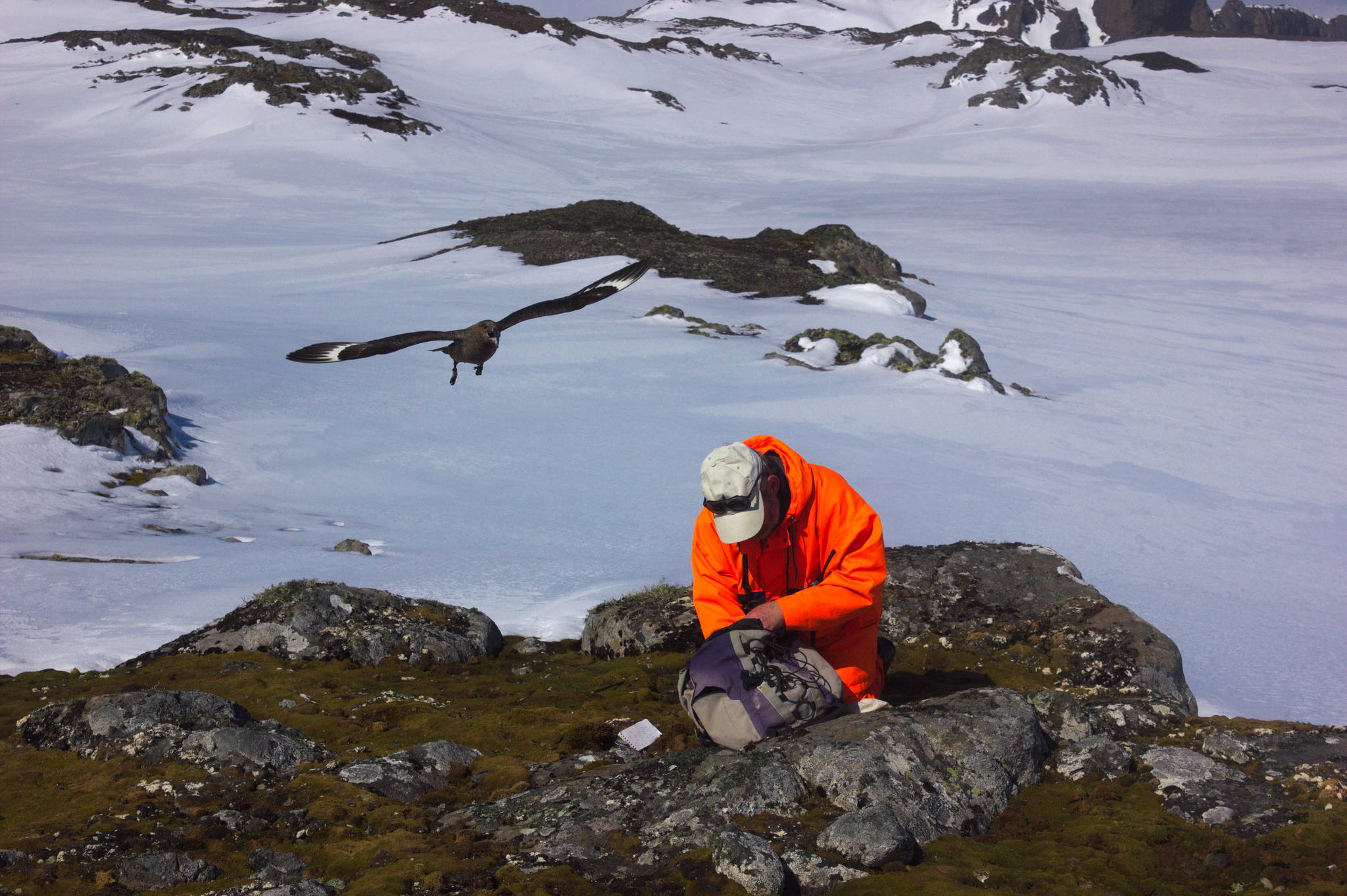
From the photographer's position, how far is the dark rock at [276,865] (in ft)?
10.7

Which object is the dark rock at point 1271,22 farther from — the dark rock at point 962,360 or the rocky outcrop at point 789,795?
the rocky outcrop at point 789,795

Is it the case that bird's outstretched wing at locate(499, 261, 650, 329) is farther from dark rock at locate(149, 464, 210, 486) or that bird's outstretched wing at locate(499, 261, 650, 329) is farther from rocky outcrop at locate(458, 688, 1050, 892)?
dark rock at locate(149, 464, 210, 486)

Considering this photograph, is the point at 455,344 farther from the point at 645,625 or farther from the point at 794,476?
the point at 645,625

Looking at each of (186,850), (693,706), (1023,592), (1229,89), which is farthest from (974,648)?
(1229,89)

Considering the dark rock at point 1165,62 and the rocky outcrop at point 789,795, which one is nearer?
the rocky outcrop at point 789,795

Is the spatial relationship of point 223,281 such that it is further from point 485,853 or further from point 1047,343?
point 485,853

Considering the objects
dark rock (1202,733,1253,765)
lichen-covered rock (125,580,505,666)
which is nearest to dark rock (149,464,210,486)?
lichen-covered rock (125,580,505,666)

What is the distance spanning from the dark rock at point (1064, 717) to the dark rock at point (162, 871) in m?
3.53

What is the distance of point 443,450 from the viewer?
42.4 ft

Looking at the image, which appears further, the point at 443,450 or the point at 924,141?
the point at 924,141

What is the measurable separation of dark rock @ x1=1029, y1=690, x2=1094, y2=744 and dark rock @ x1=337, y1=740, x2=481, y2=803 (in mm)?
2727

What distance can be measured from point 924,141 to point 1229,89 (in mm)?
27820

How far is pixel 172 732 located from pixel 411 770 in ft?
3.77

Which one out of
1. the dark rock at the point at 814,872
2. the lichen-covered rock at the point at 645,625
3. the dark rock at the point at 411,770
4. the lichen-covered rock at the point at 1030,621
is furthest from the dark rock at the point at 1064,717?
the dark rock at the point at 411,770
